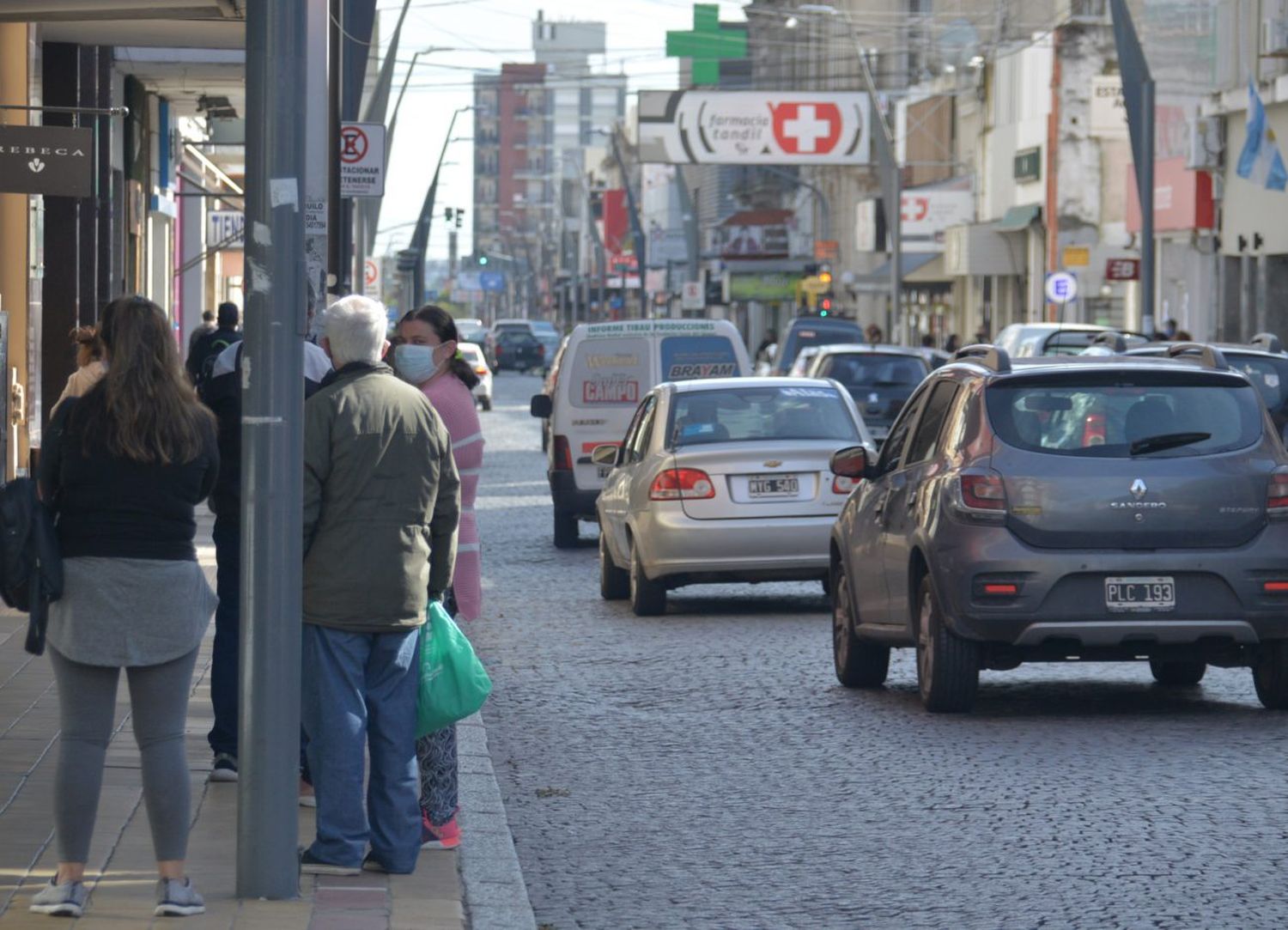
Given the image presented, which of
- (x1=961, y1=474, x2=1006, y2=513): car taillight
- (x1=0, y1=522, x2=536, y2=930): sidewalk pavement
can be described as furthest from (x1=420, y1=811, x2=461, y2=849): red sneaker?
(x1=961, y1=474, x2=1006, y2=513): car taillight

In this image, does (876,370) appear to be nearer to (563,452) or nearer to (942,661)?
(563,452)

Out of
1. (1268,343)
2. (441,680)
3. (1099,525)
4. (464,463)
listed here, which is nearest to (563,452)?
(1268,343)

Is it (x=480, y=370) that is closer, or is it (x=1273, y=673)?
(x=1273, y=673)

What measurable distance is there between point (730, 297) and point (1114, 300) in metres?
39.4

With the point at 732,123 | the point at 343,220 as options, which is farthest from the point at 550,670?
the point at 732,123

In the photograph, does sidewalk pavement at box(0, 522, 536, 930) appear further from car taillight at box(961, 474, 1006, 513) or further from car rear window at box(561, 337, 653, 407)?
car rear window at box(561, 337, 653, 407)

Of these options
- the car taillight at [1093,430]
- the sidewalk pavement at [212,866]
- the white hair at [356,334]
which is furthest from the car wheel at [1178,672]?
the white hair at [356,334]

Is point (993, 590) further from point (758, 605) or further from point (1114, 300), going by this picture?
point (1114, 300)

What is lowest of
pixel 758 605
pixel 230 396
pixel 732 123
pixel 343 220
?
pixel 758 605

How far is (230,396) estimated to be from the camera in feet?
30.1

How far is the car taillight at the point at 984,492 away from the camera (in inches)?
424

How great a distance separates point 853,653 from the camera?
40.4 ft

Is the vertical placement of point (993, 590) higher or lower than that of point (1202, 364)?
lower

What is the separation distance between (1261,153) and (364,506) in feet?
111
